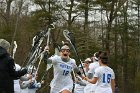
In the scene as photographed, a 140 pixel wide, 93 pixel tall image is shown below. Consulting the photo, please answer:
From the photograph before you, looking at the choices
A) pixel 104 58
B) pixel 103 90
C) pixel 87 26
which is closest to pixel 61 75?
pixel 103 90

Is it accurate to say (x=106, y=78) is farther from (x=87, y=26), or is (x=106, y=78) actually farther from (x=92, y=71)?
(x=87, y=26)

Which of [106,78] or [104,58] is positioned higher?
[104,58]

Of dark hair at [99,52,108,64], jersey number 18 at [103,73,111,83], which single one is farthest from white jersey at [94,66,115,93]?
dark hair at [99,52,108,64]

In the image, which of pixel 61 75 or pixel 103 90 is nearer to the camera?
pixel 103 90

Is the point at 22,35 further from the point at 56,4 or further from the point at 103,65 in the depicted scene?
the point at 103,65

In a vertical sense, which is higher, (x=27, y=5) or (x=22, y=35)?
(x=27, y=5)

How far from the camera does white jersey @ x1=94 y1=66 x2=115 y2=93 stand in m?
11.2

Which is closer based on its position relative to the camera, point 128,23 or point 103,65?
point 103,65

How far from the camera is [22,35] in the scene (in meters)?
51.2

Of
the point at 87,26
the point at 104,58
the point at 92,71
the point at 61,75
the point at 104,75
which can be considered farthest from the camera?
the point at 87,26

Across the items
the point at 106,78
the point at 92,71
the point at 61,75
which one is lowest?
the point at 92,71

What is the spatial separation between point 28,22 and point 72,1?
17.7 ft

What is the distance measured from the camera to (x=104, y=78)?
1130 cm

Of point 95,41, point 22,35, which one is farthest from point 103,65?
point 22,35
